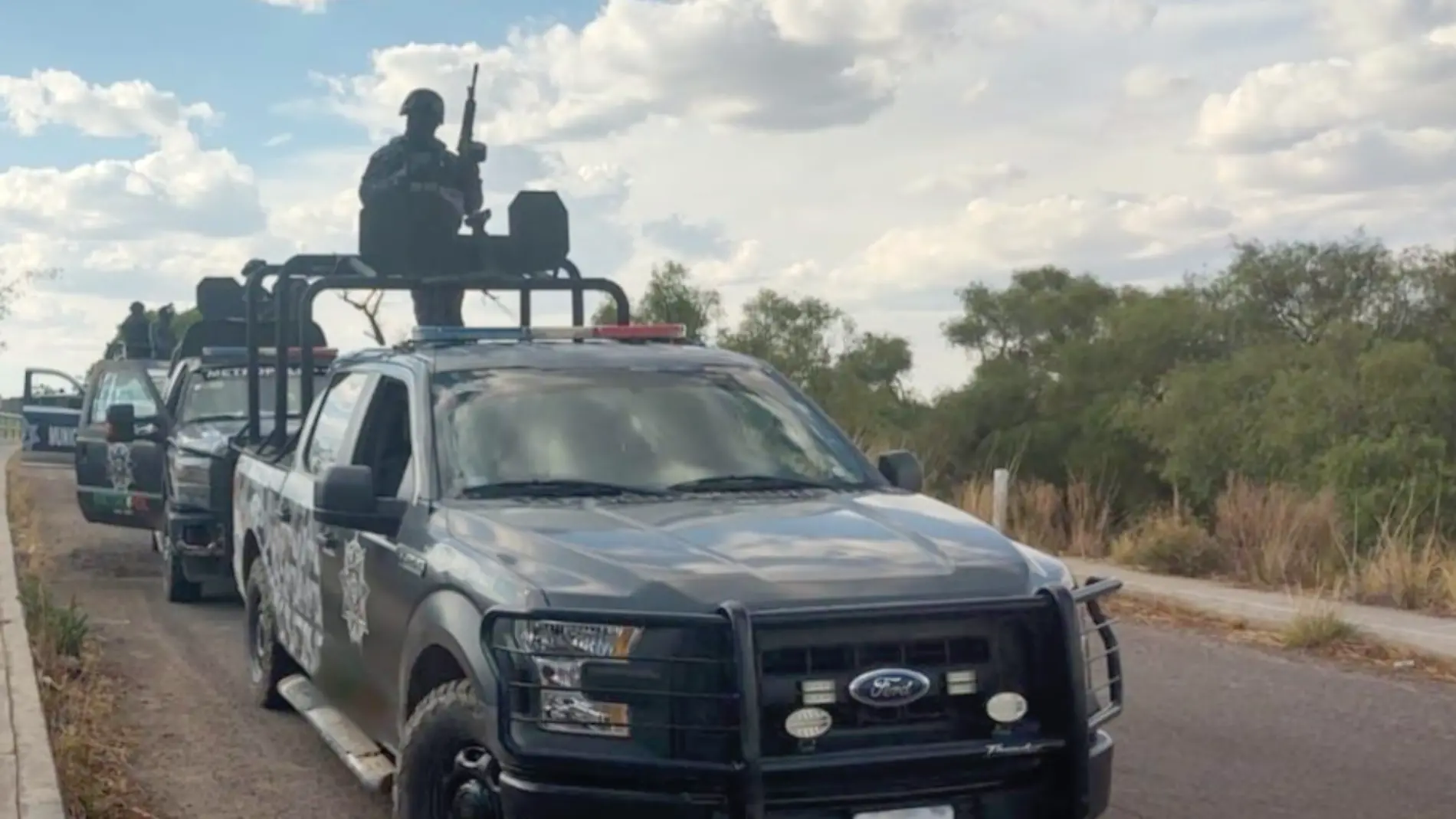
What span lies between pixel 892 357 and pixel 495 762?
5149 cm

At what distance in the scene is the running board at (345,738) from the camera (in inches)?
225

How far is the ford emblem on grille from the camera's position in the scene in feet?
14.4

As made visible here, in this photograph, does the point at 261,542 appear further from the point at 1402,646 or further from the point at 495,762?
the point at 1402,646

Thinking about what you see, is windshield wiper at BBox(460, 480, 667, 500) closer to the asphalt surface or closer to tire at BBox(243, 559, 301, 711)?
the asphalt surface

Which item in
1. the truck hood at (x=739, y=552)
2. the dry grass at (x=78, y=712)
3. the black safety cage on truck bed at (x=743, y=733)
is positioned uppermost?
the truck hood at (x=739, y=552)

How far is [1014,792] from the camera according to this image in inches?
179

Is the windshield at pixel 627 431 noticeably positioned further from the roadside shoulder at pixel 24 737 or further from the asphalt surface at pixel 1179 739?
the roadside shoulder at pixel 24 737

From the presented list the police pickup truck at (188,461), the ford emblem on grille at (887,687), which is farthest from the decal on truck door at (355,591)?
the police pickup truck at (188,461)

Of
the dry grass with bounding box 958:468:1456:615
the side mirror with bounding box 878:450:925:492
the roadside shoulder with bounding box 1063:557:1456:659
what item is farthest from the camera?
the dry grass with bounding box 958:468:1456:615

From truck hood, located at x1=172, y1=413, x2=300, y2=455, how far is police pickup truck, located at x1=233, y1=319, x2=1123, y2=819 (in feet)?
18.9

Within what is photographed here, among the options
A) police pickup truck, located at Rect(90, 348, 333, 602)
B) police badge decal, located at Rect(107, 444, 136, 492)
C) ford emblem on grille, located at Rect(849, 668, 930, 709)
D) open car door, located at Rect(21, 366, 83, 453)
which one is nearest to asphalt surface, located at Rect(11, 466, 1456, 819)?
police pickup truck, located at Rect(90, 348, 333, 602)

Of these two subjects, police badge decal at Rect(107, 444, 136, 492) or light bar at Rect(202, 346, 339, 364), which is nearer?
light bar at Rect(202, 346, 339, 364)

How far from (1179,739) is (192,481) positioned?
22.8 ft

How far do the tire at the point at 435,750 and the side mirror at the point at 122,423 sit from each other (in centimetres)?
869
